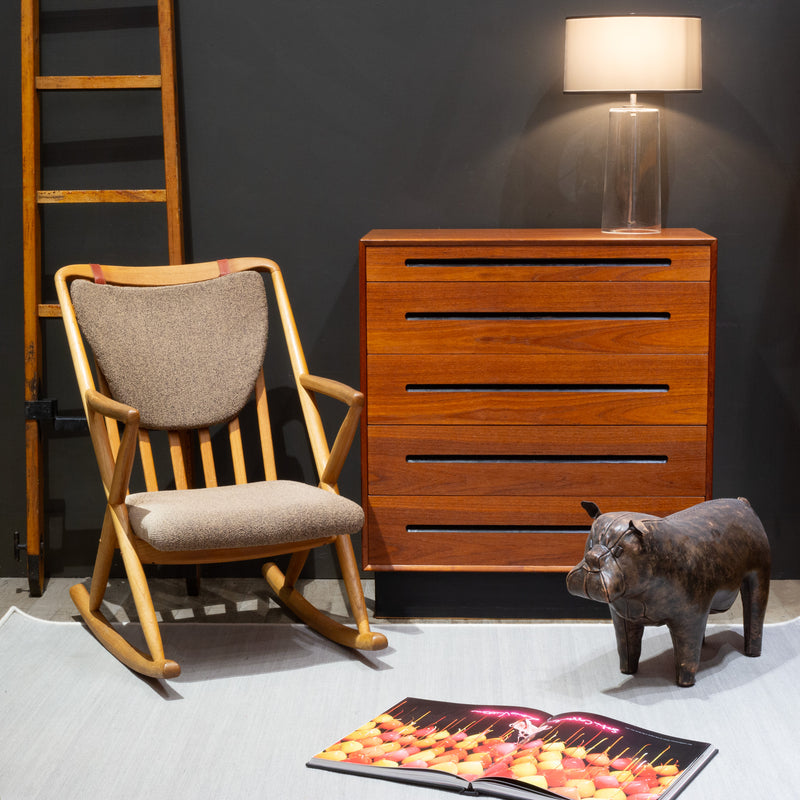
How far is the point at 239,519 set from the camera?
7.59 ft

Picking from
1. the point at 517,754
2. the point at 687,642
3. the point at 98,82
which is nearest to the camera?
the point at 517,754

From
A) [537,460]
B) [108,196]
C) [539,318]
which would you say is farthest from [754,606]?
[108,196]

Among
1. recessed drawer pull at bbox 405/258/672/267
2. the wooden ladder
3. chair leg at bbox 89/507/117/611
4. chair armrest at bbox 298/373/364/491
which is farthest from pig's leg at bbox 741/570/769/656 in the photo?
the wooden ladder

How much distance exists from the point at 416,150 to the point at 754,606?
5.24ft

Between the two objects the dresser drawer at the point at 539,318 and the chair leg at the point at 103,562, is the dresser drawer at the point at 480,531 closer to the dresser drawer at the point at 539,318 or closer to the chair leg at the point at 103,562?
the dresser drawer at the point at 539,318

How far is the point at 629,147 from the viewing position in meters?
2.81

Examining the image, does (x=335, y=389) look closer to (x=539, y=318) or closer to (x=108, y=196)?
(x=539, y=318)

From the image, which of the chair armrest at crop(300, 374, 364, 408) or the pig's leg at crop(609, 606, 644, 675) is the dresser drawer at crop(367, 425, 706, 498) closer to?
the chair armrest at crop(300, 374, 364, 408)

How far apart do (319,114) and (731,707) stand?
1.98 metres

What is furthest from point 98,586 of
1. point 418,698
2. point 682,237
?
point 682,237

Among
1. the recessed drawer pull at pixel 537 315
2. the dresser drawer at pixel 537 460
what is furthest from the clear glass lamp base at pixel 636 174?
the dresser drawer at pixel 537 460

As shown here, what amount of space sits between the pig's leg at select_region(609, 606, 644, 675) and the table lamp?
1081mm

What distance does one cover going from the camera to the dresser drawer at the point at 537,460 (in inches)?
107

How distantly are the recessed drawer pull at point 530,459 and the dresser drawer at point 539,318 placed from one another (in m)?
0.28
